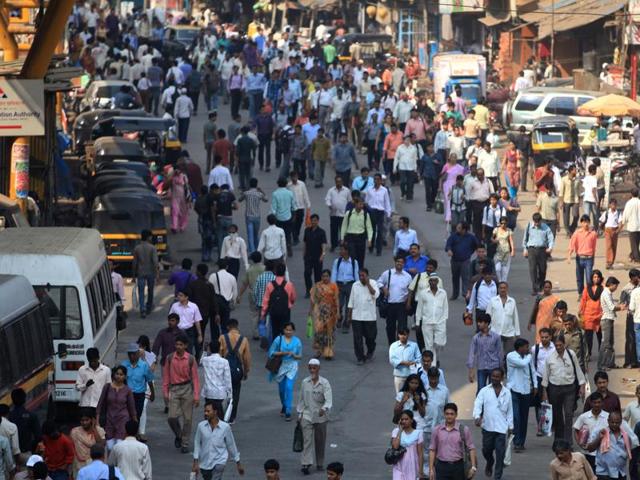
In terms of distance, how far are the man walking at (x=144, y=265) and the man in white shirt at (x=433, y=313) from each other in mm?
4781

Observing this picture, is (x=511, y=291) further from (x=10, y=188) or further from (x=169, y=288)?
(x=10, y=188)

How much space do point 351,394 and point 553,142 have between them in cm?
1675

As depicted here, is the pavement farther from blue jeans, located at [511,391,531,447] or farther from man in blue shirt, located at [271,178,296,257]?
man in blue shirt, located at [271,178,296,257]

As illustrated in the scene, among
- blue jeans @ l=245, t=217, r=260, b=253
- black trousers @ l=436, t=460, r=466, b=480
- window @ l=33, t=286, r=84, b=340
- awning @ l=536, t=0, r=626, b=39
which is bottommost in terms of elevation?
black trousers @ l=436, t=460, r=466, b=480

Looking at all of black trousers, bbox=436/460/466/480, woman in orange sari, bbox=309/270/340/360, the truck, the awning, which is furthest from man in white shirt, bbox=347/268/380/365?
the awning

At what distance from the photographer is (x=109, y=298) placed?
70.3 ft

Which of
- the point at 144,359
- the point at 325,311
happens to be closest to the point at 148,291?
the point at 325,311

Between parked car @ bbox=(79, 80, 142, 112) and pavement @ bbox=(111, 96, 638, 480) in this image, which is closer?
pavement @ bbox=(111, 96, 638, 480)

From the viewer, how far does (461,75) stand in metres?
47.0

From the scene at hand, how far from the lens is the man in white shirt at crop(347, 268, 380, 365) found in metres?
23.1

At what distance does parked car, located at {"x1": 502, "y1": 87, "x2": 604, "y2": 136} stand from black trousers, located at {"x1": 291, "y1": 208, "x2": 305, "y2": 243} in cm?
1234

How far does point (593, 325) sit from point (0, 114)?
8.57 metres

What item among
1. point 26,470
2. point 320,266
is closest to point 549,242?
point 320,266

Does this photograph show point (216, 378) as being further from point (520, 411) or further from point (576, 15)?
point (576, 15)
